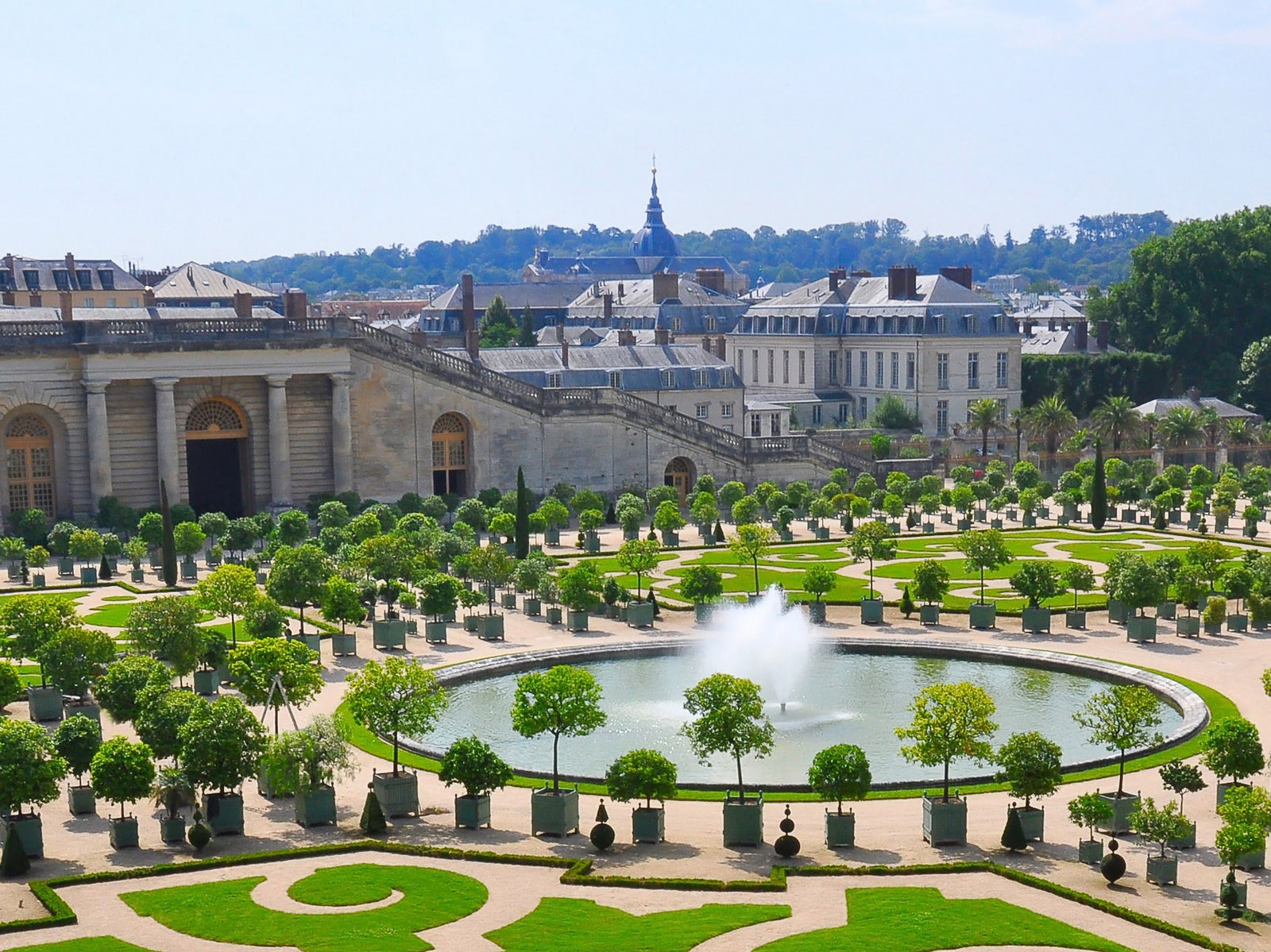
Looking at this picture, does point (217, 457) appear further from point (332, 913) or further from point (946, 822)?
point (946, 822)

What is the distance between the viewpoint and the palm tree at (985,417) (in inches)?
3760

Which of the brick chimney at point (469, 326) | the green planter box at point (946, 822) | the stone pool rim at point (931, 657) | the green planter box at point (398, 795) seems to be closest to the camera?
the green planter box at point (946, 822)

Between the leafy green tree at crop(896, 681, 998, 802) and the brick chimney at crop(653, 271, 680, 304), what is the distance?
10055cm

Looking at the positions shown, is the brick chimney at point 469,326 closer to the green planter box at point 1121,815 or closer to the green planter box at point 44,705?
the green planter box at point 44,705

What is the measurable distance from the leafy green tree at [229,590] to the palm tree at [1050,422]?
5633cm

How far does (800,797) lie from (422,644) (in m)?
19.0

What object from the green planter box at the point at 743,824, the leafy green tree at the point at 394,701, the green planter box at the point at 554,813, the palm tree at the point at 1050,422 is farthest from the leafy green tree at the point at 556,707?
the palm tree at the point at 1050,422

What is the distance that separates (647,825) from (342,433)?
4969 cm

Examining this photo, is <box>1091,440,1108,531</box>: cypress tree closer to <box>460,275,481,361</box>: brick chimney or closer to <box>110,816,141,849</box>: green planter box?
<box>460,275,481,361</box>: brick chimney

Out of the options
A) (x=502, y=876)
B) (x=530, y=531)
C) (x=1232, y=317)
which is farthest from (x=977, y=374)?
(x=502, y=876)

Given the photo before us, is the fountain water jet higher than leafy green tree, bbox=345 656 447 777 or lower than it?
lower

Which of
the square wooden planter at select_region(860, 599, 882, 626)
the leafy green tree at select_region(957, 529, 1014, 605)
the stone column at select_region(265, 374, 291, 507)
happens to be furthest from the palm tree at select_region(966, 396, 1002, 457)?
the square wooden planter at select_region(860, 599, 882, 626)

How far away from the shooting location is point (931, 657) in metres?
50.1

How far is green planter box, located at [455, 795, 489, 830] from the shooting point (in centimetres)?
3416
